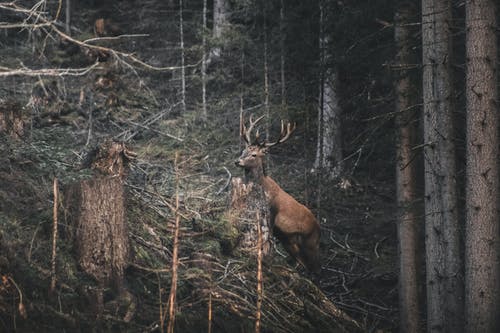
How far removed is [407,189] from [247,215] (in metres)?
2.72

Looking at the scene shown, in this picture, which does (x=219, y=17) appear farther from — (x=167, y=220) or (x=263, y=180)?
(x=167, y=220)

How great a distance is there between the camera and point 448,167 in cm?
938

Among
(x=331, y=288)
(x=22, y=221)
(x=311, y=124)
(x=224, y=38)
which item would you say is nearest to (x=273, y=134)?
(x=311, y=124)

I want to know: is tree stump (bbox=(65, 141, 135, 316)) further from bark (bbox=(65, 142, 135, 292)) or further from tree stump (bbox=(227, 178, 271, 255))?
tree stump (bbox=(227, 178, 271, 255))

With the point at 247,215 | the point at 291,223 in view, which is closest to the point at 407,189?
the point at 291,223

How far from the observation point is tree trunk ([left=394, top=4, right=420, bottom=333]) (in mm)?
10820

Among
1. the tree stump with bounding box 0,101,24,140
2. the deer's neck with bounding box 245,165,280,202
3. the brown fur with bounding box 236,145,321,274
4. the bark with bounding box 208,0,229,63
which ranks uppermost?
the bark with bounding box 208,0,229,63

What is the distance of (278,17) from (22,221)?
13.2 m

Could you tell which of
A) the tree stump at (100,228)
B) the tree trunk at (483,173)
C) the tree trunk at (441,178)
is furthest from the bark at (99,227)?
the tree trunk at (483,173)

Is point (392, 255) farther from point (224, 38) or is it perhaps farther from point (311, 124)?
point (224, 38)

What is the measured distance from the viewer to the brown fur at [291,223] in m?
11.6

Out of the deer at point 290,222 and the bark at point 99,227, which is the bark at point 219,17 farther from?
the bark at point 99,227

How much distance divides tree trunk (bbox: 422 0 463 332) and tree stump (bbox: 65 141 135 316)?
4.39 metres

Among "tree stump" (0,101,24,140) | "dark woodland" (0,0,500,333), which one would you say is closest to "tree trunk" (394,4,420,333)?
"dark woodland" (0,0,500,333)
